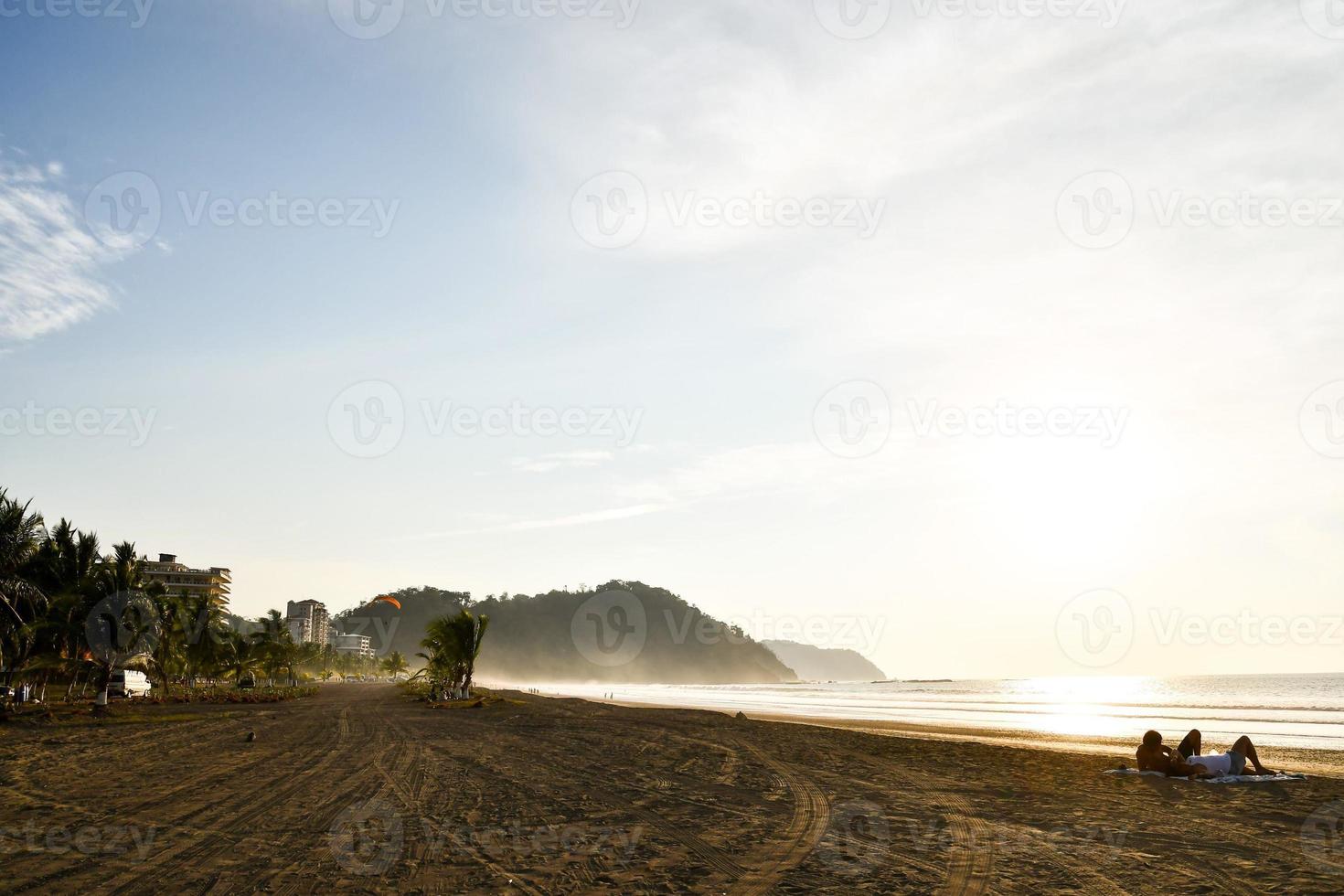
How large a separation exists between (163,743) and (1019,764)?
2232 centimetres

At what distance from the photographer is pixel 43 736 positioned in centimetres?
2425

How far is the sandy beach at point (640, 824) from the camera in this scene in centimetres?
798

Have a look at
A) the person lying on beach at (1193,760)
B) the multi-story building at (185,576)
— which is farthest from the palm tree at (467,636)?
the multi-story building at (185,576)

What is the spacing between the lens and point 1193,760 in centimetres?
1500

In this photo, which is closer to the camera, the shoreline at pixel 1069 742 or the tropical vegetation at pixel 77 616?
the shoreline at pixel 1069 742

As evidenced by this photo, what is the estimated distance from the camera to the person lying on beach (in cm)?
1494

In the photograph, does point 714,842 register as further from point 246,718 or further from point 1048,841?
point 246,718

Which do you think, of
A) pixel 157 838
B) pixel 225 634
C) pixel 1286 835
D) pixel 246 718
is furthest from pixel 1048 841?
pixel 225 634

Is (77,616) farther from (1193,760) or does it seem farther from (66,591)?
(1193,760)

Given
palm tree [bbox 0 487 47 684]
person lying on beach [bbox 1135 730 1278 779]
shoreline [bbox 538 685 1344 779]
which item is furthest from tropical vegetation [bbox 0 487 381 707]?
person lying on beach [bbox 1135 730 1278 779]

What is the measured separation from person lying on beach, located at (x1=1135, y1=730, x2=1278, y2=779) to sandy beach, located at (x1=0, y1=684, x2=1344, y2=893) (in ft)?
1.82

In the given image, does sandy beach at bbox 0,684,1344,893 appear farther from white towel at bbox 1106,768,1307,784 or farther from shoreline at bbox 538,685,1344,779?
shoreline at bbox 538,685,1344,779

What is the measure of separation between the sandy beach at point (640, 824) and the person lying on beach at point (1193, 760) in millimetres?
556

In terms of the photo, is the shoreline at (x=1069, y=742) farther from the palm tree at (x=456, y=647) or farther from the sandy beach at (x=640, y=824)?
the palm tree at (x=456, y=647)
